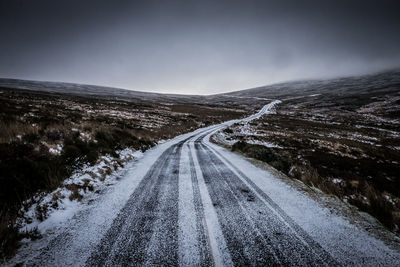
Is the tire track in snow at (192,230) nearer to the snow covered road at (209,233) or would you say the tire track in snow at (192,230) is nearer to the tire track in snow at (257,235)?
the snow covered road at (209,233)

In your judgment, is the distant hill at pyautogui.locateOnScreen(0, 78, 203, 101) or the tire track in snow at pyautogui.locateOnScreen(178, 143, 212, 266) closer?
the tire track in snow at pyautogui.locateOnScreen(178, 143, 212, 266)

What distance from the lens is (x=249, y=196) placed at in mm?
4652

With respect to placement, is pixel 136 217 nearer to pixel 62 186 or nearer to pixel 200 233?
pixel 200 233

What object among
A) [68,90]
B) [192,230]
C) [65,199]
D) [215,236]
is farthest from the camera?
[68,90]

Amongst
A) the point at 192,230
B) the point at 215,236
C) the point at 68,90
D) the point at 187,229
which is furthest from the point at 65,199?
the point at 68,90

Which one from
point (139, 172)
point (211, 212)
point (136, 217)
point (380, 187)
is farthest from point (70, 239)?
point (380, 187)

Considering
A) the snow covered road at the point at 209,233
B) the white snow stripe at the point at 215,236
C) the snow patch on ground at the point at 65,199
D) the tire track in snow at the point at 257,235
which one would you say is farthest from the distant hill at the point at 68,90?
the tire track in snow at the point at 257,235

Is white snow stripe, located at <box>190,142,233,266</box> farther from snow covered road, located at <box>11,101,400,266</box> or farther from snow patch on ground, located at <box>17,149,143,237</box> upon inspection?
snow patch on ground, located at <box>17,149,143,237</box>

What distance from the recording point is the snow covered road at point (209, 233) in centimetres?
254

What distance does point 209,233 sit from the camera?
3.09m

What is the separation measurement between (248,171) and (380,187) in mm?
7235

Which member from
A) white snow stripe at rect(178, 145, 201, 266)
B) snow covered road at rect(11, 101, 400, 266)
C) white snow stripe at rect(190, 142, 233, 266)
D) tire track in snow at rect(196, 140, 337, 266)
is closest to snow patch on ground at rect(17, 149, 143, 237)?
snow covered road at rect(11, 101, 400, 266)

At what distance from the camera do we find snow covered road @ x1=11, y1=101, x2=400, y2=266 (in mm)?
2535

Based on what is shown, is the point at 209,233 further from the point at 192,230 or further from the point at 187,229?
the point at 187,229
